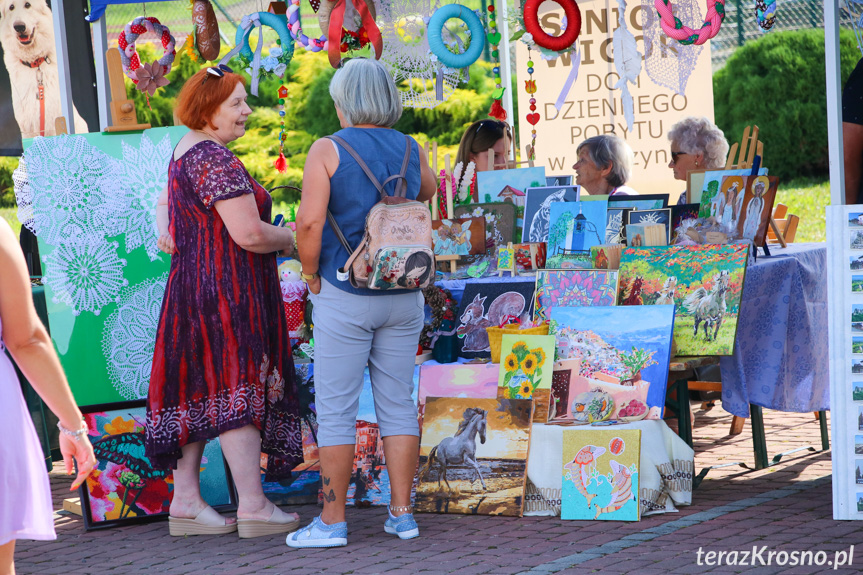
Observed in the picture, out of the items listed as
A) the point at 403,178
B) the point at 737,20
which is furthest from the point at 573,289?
the point at 737,20

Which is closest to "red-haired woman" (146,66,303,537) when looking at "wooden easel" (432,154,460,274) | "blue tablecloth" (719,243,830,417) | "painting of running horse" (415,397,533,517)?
"painting of running horse" (415,397,533,517)

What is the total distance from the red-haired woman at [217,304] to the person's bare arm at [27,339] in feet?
5.10

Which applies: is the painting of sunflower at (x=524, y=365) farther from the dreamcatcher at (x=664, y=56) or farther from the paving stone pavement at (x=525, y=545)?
the dreamcatcher at (x=664, y=56)

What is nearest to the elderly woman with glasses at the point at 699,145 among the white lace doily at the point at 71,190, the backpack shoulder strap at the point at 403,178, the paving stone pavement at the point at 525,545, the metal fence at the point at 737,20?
the paving stone pavement at the point at 525,545

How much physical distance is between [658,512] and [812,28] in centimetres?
973

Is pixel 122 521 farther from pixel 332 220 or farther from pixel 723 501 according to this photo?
pixel 723 501

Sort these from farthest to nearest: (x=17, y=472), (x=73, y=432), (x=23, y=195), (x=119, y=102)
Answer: (x=23, y=195)
(x=119, y=102)
(x=73, y=432)
(x=17, y=472)

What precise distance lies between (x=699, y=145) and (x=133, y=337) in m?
3.19

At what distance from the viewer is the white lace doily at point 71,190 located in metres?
3.94

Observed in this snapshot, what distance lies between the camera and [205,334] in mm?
3574

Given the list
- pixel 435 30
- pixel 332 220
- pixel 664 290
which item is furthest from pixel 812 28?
pixel 332 220

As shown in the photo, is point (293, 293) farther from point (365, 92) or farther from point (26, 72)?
point (26, 72)

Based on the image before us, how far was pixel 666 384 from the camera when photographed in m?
3.81

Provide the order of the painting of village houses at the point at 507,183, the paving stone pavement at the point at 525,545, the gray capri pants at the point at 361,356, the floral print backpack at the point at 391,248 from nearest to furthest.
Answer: the paving stone pavement at the point at 525,545
the floral print backpack at the point at 391,248
the gray capri pants at the point at 361,356
the painting of village houses at the point at 507,183
